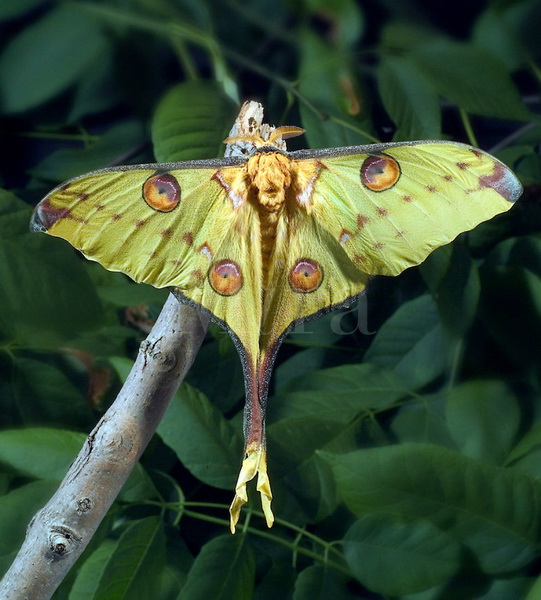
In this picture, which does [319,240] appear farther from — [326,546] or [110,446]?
[326,546]

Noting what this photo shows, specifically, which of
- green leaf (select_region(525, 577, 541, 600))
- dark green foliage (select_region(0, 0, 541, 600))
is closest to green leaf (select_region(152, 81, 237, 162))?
dark green foliage (select_region(0, 0, 541, 600))

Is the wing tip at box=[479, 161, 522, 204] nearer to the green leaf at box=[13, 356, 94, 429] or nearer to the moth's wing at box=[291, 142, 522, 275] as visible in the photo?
the moth's wing at box=[291, 142, 522, 275]

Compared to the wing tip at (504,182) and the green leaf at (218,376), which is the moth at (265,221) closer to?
the wing tip at (504,182)

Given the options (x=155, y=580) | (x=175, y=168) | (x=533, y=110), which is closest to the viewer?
(x=175, y=168)

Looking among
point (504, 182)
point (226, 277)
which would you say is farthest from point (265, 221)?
point (504, 182)

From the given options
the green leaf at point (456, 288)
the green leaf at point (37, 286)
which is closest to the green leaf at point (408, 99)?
the green leaf at point (456, 288)

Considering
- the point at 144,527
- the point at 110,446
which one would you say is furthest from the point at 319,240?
the point at 144,527
